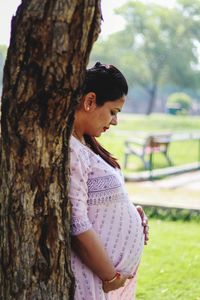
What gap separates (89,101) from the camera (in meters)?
2.37

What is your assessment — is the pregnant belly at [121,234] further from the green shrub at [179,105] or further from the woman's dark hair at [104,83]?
the green shrub at [179,105]

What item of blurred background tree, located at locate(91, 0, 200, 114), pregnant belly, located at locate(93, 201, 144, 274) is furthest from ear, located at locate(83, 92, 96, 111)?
blurred background tree, located at locate(91, 0, 200, 114)

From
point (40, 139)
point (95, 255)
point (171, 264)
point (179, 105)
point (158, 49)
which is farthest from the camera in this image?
point (158, 49)

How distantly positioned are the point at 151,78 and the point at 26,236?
52939 millimetres

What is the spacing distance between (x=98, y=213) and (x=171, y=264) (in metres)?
3.70

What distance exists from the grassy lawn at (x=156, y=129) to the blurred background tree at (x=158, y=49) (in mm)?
19834

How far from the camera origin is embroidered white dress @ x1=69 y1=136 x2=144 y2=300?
2.30 metres

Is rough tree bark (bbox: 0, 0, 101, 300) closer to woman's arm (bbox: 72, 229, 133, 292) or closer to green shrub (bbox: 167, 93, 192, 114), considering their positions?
woman's arm (bbox: 72, 229, 133, 292)

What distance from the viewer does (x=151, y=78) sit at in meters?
54.6

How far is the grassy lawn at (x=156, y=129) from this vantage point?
683 inches

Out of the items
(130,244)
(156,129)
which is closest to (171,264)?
(130,244)

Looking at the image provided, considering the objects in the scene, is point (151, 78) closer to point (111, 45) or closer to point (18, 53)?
point (111, 45)

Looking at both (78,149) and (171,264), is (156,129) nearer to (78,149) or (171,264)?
(171,264)

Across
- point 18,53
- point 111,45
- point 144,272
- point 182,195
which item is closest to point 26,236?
point 18,53
